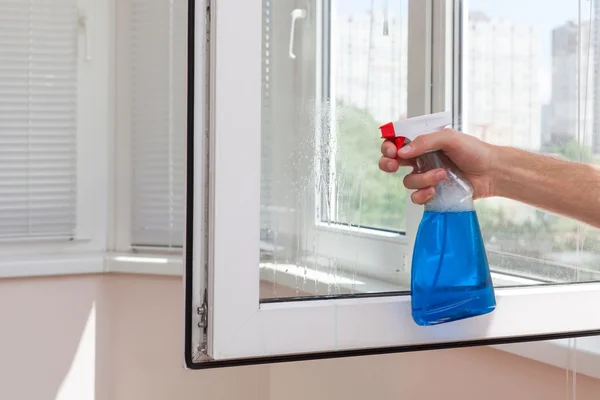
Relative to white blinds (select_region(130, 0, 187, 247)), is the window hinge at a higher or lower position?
lower

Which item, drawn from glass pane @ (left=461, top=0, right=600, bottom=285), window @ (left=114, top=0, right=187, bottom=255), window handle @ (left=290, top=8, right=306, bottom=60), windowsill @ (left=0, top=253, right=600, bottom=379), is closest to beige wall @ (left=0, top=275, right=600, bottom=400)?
windowsill @ (left=0, top=253, right=600, bottom=379)

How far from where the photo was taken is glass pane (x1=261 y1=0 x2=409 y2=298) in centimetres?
74

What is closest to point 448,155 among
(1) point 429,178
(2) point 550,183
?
(1) point 429,178

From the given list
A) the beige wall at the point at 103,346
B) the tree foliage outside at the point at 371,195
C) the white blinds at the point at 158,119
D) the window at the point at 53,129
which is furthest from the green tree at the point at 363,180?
the window at the point at 53,129

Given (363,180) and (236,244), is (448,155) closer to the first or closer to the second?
(363,180)

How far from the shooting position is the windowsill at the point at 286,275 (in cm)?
77

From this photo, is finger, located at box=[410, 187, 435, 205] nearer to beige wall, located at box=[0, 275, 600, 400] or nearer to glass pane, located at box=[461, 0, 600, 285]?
glass pane, located at box=[461, 0, 600, 285]

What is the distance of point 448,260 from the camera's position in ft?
2.47

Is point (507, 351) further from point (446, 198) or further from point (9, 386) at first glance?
point (9, 386)

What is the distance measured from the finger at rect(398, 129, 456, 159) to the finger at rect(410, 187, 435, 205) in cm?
4

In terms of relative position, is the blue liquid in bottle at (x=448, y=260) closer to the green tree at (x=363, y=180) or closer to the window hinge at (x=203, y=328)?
the green tree at (x=363, y=180)

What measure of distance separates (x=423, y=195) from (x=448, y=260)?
2.9 inches

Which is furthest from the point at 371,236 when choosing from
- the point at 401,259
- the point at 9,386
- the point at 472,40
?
the point at 9,386

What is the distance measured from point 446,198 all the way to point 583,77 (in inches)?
11.1
